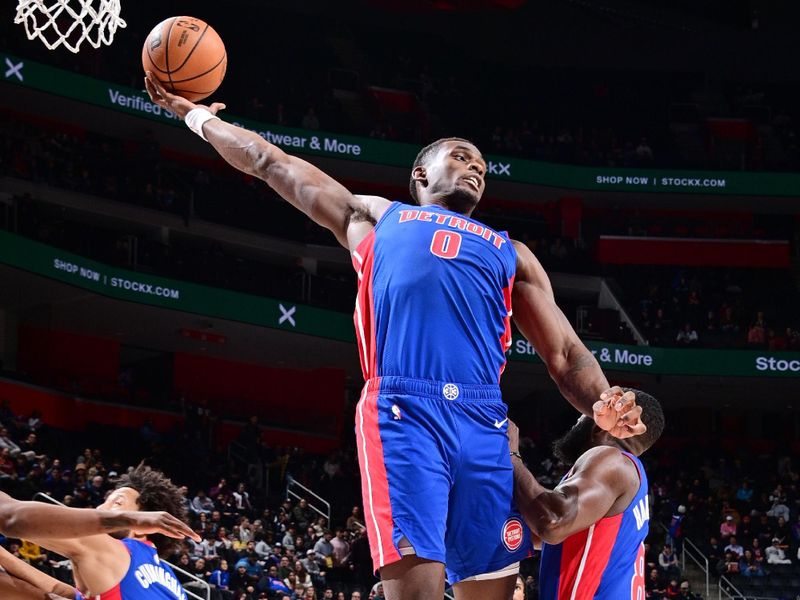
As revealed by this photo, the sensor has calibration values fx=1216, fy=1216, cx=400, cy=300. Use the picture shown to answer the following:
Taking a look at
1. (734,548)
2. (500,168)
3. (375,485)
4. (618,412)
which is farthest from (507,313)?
(500,168)

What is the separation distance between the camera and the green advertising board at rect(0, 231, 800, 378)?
2108cm

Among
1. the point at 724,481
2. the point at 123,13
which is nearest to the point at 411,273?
the point at 724,481

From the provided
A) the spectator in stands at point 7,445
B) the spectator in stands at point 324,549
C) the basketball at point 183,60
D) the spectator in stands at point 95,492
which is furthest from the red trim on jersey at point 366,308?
the spectator in stands at point 324,549

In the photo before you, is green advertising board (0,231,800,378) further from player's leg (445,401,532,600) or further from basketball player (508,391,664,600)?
player's leg (445,401,532,600)

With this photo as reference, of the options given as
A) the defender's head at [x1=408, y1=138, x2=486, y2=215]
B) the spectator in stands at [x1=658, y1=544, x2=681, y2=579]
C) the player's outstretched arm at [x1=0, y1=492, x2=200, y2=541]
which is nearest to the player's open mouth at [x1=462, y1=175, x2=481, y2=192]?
the defender's head at [x1=408, y1=138, x2=486, y2=215]

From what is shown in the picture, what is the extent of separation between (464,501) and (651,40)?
101 feet

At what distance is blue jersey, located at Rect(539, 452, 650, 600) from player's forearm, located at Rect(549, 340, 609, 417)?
1.29ft

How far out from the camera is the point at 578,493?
158 inches

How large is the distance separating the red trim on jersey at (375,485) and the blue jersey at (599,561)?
2.75 feet

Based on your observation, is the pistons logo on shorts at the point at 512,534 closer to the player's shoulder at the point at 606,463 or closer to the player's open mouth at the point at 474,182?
the player's shoulder at the point at 606,463

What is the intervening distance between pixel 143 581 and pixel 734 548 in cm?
1740

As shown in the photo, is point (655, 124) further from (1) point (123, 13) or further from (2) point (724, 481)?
(1) point (123, 13)

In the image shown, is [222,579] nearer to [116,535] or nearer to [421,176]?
[116,535]

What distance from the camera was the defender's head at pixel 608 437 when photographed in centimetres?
432
